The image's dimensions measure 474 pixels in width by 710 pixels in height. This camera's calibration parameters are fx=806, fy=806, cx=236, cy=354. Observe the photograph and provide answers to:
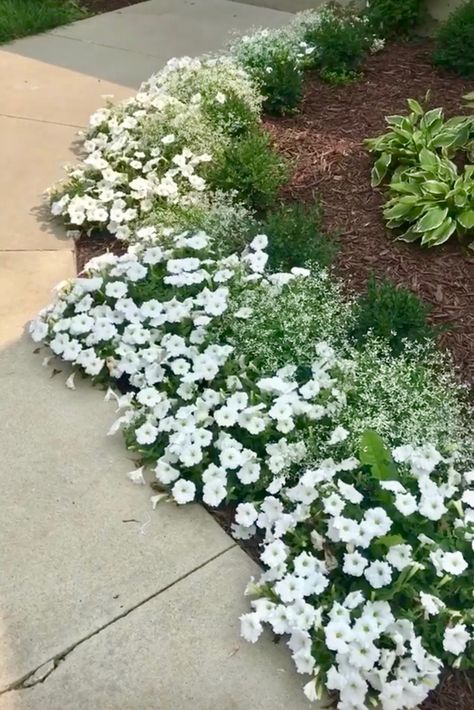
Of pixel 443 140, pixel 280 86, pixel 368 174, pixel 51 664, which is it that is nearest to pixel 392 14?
pixel 280 86

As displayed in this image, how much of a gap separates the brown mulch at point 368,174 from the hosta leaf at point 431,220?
108 millimetres

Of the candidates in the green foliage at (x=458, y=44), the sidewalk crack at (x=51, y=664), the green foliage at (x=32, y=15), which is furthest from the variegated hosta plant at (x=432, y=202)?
the green foliage at (x=32, y=15)

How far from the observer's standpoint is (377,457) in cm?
Result: 248

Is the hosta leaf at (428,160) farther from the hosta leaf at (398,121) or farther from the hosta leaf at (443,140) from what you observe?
the hosta leaf at (398,121)

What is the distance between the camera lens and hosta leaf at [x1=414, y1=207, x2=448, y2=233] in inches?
140

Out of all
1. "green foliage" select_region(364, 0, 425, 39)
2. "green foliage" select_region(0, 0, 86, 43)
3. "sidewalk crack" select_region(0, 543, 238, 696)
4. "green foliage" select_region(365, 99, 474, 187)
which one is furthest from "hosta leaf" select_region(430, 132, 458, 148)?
"green foliage" select_region(0, 0, 86, 43)

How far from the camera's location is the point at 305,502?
2420 millimetres

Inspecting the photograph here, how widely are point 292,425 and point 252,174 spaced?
1.61 meters

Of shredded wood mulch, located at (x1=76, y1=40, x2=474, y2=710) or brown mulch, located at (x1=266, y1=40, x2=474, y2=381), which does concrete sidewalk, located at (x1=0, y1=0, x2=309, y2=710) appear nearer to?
shredded wood mulch, located at (x1=76, y1=40, x2=474, y2=710)

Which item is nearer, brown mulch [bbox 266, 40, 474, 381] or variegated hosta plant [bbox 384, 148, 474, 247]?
brown mulch [bbox 266, 40, 474, 381]

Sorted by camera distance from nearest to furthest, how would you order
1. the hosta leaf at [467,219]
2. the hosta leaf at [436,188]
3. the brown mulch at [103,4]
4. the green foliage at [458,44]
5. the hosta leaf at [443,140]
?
the hosta leaf at [467,219] → the hosta leaf at [436,188] → the hosta leaf at [443,140] → the green foliage at [458,44] → the brown mulch at [103,4]

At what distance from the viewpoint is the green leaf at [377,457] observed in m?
2.45

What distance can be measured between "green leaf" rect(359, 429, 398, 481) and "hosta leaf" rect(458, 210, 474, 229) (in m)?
1.40

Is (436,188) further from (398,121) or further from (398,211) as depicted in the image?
(398,121)
